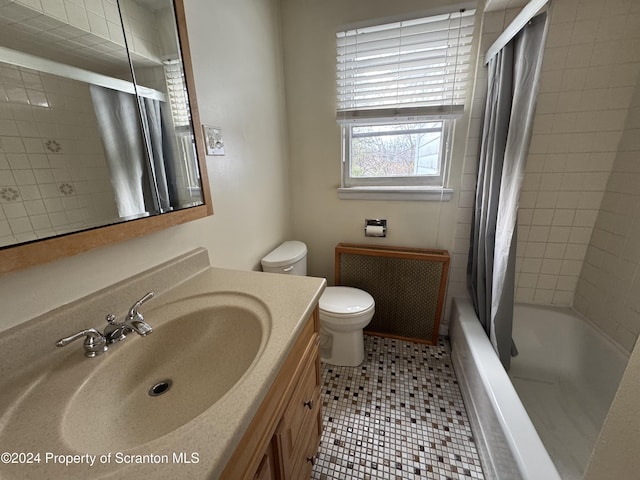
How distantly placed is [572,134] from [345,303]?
161cm

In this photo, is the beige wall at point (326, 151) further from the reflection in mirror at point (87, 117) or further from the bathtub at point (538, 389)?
the reflection in mirror at point (87, 117)

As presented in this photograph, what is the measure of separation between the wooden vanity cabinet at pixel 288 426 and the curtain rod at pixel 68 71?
0.94m

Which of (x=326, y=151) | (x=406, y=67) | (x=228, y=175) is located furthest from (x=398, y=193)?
(x=228, y=175)

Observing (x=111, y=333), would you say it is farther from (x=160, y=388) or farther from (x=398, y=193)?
(x=398, y=193)

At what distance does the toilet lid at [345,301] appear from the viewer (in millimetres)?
1566

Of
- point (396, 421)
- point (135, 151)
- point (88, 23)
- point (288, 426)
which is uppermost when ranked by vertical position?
point (88, 23)

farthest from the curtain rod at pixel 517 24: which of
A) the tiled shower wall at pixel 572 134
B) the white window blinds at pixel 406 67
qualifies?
the tiled shower wall at pixel 572 134

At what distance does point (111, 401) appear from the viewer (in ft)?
2.04

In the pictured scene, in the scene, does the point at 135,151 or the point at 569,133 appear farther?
the point at 569,133

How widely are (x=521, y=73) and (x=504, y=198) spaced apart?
558 millimetres

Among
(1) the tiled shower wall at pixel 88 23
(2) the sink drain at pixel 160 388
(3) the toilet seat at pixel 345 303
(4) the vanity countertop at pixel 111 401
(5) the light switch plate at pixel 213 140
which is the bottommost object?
(3) the toilet seat at pixel 345 303

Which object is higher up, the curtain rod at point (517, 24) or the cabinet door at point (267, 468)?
the curtain rod at point (517, 24)

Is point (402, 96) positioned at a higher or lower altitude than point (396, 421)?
higher

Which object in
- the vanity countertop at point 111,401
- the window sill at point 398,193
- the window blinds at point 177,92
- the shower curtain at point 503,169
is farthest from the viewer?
the window sill at point 398,193
